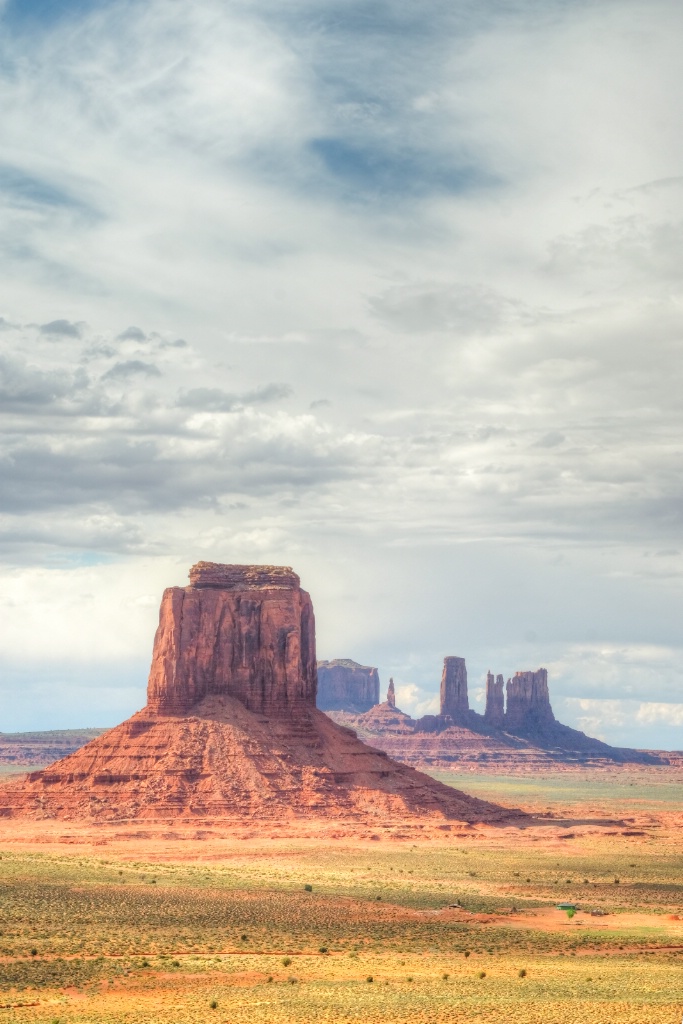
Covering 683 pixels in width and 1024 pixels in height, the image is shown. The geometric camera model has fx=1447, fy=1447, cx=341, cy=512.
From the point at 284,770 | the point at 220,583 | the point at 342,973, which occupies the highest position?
the point at 220,583

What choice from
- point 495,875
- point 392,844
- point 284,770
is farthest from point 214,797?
point 495,875

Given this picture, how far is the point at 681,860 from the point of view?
126438 mm

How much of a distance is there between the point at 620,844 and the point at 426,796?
63.2 feet

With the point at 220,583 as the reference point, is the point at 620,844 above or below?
below

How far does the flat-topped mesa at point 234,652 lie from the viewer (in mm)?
148000

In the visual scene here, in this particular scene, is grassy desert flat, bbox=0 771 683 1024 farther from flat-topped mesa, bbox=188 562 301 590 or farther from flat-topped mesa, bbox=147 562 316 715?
flat-topped mesa, bbox=188 562 301 590

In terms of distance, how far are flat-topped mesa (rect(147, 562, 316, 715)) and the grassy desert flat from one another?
23.1 meters

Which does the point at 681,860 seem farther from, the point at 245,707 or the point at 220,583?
the point at 220,583

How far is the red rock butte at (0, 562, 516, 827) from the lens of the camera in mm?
135000

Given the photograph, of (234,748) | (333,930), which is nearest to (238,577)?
(234,748)

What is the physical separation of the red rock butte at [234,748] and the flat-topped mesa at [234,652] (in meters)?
0.10

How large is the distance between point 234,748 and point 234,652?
12091 millimetres

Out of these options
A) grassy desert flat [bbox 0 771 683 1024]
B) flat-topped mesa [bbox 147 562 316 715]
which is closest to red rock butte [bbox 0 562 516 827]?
flat-topped mesa [bbox 147 562 316 715]

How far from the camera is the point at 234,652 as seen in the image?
149 m
